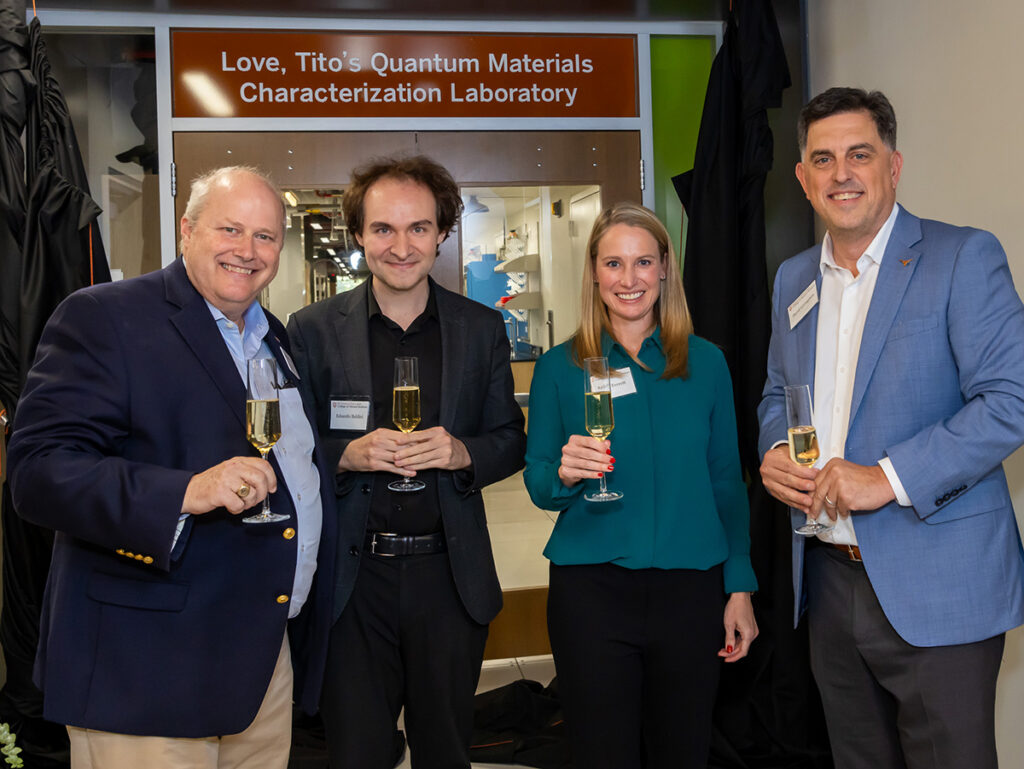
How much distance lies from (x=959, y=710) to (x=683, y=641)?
620mm

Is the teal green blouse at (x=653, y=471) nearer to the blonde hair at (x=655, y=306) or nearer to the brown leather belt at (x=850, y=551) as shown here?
the blonde hair at (x=655, y=306)

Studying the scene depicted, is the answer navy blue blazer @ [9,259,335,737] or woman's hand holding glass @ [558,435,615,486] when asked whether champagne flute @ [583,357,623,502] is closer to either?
woman's hand holding glass @ [558,435,615,486]

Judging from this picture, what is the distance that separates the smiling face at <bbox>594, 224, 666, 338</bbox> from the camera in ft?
6.93

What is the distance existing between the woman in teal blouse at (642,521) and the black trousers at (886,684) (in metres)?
0.20

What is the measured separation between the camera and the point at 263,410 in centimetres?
173

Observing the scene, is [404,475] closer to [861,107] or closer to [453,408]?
[453,408]

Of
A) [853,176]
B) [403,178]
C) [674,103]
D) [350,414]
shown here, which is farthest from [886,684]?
[674,103]

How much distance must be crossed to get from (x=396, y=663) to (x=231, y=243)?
117 centimetres

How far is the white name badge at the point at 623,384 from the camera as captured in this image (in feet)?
6.89

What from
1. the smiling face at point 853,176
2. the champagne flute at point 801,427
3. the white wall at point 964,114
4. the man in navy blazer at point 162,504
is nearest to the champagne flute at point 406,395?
the man in navy blazer at point 162,504

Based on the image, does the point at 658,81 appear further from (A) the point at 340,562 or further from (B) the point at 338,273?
(A) the point at 340,562

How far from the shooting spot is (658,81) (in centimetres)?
400

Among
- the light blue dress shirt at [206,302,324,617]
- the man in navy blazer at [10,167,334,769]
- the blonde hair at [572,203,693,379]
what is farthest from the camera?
the blonde hair at [572,203,693,379]

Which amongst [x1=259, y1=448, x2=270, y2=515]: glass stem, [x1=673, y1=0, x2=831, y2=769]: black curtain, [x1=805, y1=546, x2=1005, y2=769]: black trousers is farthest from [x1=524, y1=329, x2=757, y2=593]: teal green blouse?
[x1=673, y1=0, x2=831, y2=769]: black curtain
